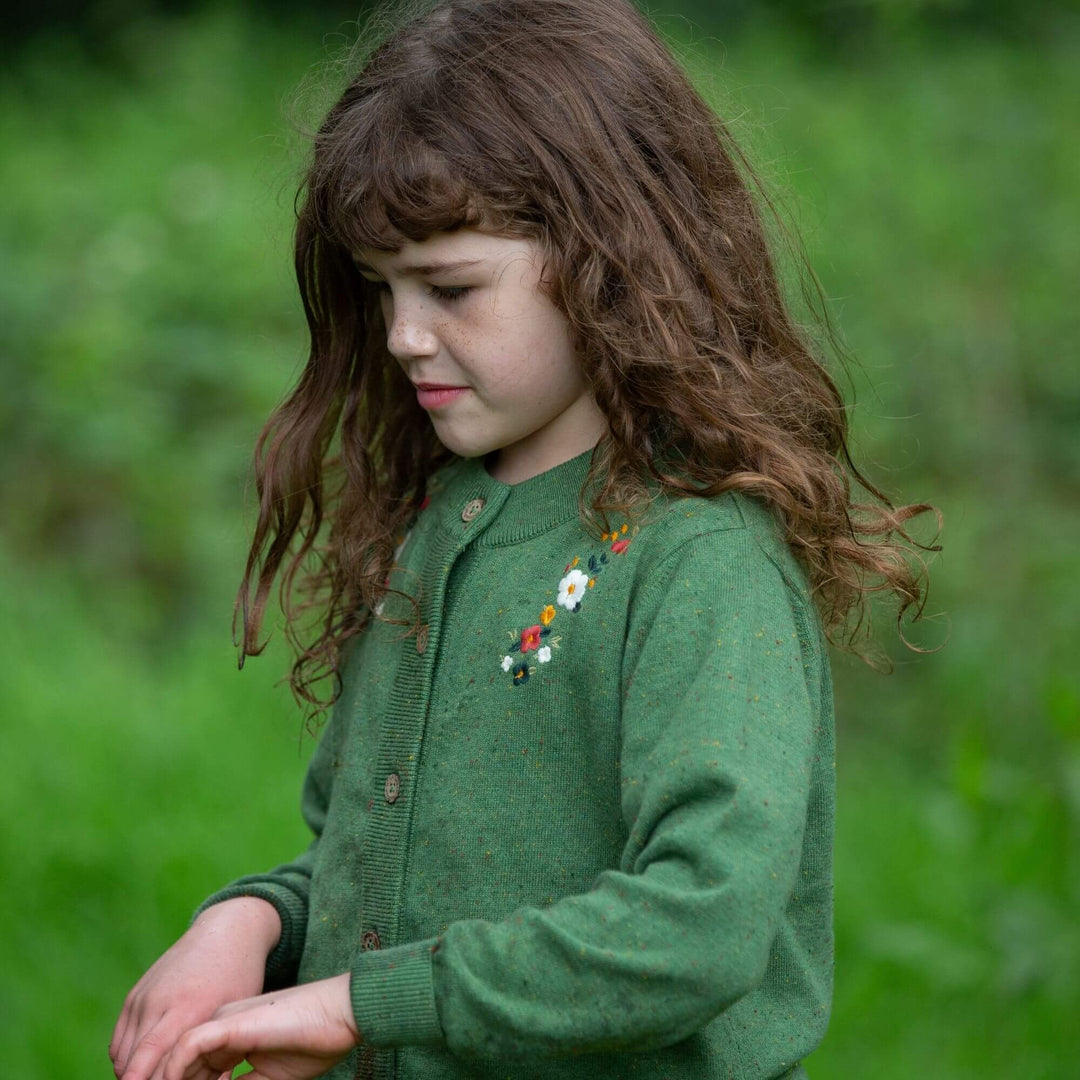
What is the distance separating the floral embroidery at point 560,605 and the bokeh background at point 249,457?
64cm

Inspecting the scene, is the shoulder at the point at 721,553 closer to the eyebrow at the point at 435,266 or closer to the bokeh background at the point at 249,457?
the eyebrow at the point at 435,266

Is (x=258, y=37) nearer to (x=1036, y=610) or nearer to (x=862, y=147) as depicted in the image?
(x=862, y=147)

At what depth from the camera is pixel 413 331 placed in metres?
1.65

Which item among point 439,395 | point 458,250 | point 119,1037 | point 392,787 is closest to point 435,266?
point 458,250

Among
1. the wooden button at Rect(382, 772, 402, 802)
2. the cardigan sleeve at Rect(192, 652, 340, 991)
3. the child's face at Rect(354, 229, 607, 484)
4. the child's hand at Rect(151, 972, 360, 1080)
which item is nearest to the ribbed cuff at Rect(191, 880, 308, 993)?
the cardigan sleeve at Rect(192, 652, 340, 991)

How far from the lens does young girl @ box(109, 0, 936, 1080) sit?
1327mm

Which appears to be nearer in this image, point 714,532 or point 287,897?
point 714,532

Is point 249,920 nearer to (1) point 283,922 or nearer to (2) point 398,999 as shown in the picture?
(1) point 283,922

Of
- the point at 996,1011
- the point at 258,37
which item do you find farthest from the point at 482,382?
the point at 258,37

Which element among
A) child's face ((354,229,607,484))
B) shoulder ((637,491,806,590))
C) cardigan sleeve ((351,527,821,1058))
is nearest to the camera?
cardigan sleeve ((351,527,821,1058))

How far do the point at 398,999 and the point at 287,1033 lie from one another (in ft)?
0.39

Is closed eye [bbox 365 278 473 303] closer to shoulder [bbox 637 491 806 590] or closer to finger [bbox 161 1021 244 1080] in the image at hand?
shoulder [bbox 637 491 806 590]

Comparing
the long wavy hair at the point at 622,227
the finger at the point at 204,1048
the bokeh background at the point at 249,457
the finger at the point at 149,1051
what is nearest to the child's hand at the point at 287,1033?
the finger at the point at 204,1048

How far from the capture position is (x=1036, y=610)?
4250 mm
